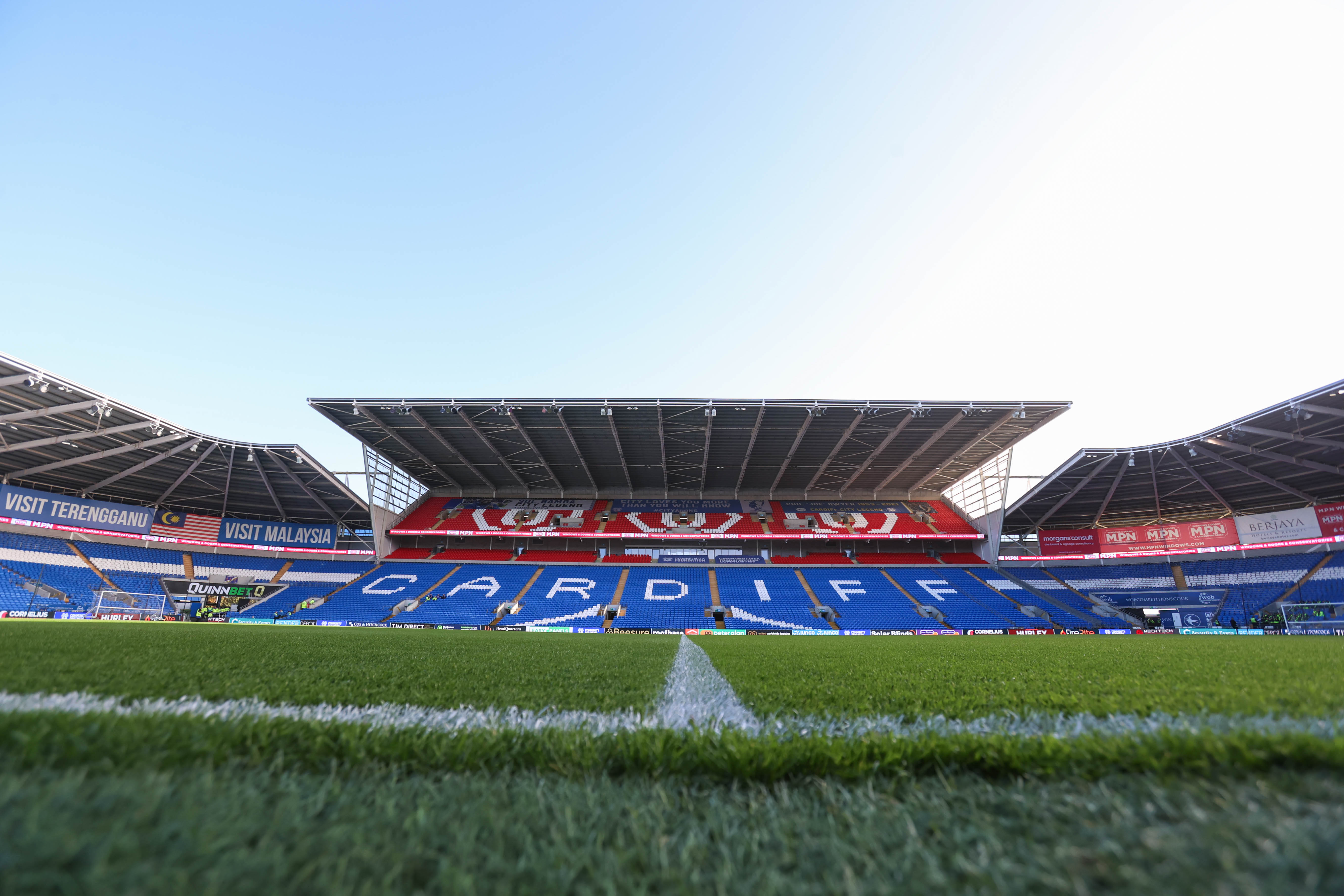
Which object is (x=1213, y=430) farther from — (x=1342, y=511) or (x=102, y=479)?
(x=102, y=479)

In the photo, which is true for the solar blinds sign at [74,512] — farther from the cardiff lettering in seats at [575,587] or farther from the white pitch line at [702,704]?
the white pitch line at [702,704]

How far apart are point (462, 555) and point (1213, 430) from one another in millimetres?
34921

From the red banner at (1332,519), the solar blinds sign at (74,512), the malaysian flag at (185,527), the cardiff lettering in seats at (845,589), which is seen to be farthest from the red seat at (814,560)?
the solar blinds sign at (74,512)

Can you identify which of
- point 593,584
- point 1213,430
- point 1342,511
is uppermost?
point 1213,430

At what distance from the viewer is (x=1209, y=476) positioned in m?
22.9

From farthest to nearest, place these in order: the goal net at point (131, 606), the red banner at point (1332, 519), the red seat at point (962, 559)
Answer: the red seat at point (962, 559)
the red banner at point (1332, 519)
the goal net at point (131, 606)

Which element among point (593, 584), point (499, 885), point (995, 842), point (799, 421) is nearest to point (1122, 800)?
point (995, 842)

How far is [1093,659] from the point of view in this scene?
16.7 feet

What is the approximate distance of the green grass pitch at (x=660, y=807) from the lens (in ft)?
2.41

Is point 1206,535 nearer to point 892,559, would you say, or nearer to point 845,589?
point 892,559

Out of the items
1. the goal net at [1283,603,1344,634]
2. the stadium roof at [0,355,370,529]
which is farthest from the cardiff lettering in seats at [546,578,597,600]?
the goal net at [1283,603,1344,634]

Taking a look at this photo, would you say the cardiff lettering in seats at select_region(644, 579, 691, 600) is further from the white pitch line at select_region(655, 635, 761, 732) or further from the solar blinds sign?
the solar blinds sign

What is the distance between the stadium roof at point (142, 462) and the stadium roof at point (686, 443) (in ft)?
12.5

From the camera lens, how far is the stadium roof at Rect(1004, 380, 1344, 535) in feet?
60.0
